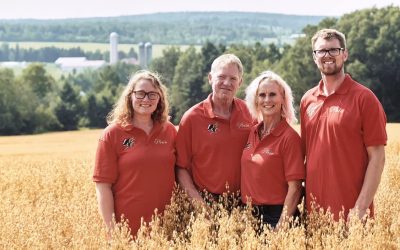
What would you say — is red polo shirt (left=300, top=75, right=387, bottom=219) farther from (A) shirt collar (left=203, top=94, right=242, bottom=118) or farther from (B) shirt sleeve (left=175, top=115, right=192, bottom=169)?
(B) shirt sleeve (left=175, top=115, right=192, bottom=169)

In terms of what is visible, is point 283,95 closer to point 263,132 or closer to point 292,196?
point 263,132

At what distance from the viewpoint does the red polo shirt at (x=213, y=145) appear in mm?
7000

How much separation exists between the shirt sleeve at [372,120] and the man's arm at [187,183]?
65.8 inches

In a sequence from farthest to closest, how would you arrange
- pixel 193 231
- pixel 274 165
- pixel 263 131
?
pixel 263 131 < pixel 274 165 < pixel 193 231

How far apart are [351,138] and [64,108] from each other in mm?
86937

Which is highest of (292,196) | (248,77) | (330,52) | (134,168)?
(330,52)

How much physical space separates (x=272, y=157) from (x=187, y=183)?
917 mm

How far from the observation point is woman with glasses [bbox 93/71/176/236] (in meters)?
6.81

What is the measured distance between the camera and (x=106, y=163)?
22.4 ft

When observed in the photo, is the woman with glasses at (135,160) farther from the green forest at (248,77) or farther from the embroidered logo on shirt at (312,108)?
the green forest at (248,77)

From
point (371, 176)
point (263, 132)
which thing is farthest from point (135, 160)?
point (371, 176)

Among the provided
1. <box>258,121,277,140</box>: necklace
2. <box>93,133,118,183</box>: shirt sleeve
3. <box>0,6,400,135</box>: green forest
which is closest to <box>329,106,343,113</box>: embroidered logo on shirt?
<box>258,121,277,140</box>: necklace

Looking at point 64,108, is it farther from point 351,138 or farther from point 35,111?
point 351,138

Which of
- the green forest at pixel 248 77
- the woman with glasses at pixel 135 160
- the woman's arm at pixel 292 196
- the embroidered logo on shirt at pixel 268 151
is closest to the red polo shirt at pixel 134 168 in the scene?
the woman with glasses at pixel 135 160
